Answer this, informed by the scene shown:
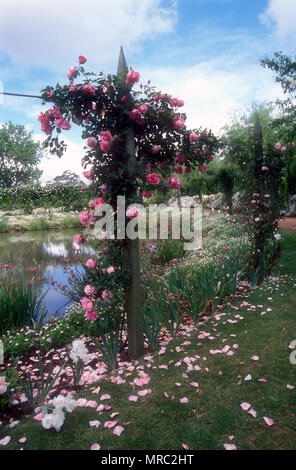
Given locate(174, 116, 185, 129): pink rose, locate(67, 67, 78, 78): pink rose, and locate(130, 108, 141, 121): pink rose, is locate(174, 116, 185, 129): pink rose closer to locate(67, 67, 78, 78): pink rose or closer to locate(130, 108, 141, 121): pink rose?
locate(130, 108, 141, 121): pink rose

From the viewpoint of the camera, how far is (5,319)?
12.0ft

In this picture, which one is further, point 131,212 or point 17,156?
point 17,156

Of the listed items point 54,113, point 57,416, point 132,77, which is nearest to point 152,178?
point 132,77

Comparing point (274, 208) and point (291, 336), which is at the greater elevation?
point (274, 208)

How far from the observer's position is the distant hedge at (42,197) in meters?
19.5

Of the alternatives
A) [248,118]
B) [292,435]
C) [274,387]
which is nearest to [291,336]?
[274,387]

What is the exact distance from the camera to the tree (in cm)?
3108

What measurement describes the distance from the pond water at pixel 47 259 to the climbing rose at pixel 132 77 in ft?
10.6

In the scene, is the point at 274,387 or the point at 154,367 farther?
the point at 154,367

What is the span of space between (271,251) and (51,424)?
14.0 feet

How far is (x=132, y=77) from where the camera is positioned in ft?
7.76

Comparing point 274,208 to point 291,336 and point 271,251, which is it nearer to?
point 271,251

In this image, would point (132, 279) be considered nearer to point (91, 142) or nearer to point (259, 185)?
point (91, 142)

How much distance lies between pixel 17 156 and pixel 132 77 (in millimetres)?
32709
